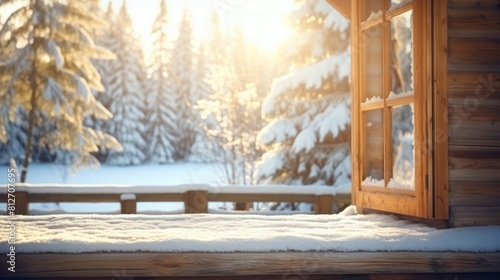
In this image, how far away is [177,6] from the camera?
141 ft

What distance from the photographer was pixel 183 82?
139 ft

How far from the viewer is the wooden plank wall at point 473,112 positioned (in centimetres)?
437

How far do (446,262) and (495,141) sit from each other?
1.15 metres

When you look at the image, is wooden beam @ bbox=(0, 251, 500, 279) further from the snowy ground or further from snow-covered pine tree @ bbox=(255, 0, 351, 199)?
snow-covered pine tree @ bbox=(255, 0, 351, 199)

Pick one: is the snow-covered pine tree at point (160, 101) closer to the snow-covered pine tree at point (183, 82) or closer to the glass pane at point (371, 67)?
the snow-covered pine tree at point (183, 82)

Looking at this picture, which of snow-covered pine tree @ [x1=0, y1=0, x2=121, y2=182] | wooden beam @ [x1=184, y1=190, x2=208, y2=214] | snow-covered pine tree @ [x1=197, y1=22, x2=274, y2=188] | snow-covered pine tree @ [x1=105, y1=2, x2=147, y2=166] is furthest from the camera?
snow-covered pine tree @ [x1=105, y1=2, x2=147, y2=166]

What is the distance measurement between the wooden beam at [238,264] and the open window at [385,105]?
0.57 m

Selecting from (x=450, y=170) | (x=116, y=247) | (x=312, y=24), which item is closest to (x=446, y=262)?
(x=450, y=170)

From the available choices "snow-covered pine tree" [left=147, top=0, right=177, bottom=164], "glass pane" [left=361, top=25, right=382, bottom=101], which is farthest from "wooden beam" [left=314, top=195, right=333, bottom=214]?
"snow-covered pine tree" [left=147, top=0, right=177, bottom=164]

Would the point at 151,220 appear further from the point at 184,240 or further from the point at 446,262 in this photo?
the point at 446,262

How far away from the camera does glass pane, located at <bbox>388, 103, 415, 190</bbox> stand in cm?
1249

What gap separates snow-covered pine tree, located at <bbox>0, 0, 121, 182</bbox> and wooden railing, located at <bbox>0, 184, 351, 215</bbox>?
21.4 ft

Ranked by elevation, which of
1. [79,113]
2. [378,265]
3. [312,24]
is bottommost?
[378,265]

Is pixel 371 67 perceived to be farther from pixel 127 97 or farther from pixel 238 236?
pixel 127 97
